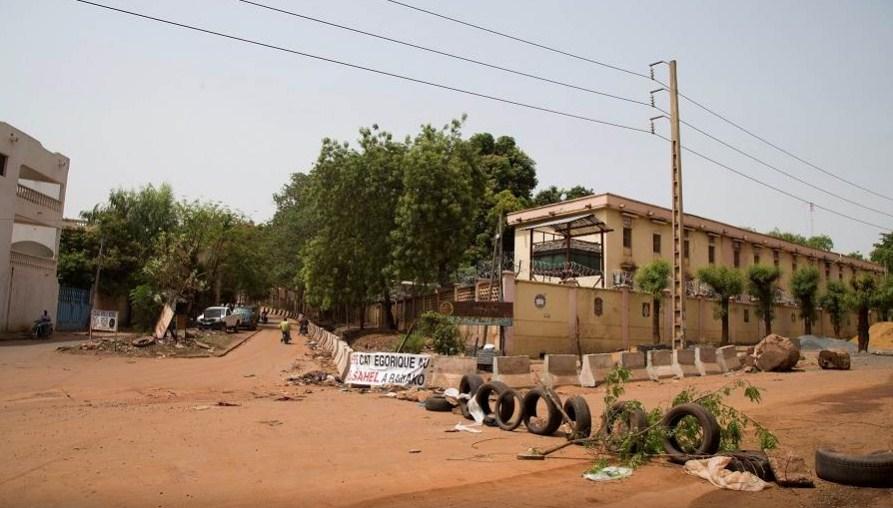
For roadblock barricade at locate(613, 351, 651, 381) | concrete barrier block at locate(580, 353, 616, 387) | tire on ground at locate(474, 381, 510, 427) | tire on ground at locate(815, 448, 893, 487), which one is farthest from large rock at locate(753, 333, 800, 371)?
tire on ground at locate(815, 448, 893, 487)

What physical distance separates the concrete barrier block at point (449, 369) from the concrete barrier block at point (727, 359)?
Result: 34.1ft

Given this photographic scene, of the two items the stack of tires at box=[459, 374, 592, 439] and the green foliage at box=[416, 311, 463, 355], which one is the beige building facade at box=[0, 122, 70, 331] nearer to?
the green foliage at box=[416, 311, 463, 355]

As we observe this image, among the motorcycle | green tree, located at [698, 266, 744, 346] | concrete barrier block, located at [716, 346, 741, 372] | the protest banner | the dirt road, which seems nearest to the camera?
the dirt road

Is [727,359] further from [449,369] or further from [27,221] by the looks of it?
[27,221]

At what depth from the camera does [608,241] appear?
134ft

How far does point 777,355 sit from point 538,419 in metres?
15.7

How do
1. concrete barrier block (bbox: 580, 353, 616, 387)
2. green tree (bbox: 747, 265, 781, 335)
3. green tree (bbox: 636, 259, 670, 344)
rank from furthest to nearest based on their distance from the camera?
green tree (bbox: 747, 265, 781, 335) → green tree (bbox: 636, 259, 670, 344) → concrete barrier block (bbox: 580, 353, 616, 387)

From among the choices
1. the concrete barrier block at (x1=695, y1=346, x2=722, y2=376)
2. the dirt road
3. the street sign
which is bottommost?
the dirt road

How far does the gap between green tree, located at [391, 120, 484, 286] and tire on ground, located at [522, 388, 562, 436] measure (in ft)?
74.4

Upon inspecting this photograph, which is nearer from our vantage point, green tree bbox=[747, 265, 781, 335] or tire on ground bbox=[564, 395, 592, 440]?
tire on ground bbox=[564, 395, 592, 440]

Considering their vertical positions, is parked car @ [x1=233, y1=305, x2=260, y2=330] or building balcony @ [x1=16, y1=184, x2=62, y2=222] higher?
building balcony @ [x1=16, y1=184, x2=62, y2=222]

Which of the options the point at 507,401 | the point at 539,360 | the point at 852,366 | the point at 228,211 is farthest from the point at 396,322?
the point at 507,401

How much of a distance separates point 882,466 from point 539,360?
2213cm

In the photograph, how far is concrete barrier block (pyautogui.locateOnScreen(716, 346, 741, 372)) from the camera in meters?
23.4
